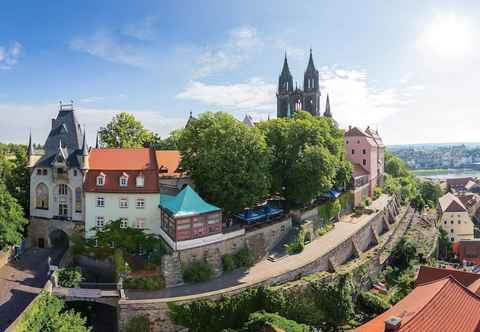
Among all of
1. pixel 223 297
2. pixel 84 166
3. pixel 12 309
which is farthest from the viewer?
pixel 84 166

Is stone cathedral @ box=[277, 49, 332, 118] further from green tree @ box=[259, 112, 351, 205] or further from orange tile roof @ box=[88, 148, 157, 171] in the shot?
orange tile roof @ box=[88, 148, 157, 171]

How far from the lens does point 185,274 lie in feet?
87.6

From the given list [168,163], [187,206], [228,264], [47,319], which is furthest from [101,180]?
[228,264]

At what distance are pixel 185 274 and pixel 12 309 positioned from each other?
10630 mm

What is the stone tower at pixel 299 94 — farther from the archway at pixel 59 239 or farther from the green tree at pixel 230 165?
the archway at pixel 59 239

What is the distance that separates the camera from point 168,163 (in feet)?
122

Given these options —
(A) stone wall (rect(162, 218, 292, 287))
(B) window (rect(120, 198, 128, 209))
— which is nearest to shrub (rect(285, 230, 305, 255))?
(A) stone wall (rect(162, 218, 292, 287))

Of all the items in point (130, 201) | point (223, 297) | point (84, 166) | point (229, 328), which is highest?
point (84, 166)

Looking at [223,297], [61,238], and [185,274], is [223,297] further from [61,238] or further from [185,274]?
[61,238]

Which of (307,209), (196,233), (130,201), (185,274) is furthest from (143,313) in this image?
(307,209)

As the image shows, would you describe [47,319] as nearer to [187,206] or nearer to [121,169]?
[187,206]

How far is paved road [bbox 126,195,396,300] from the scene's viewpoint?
25.0 metres

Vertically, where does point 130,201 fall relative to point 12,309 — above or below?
above

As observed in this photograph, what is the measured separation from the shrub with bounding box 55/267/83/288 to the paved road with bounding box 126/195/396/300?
3682 millimetres
